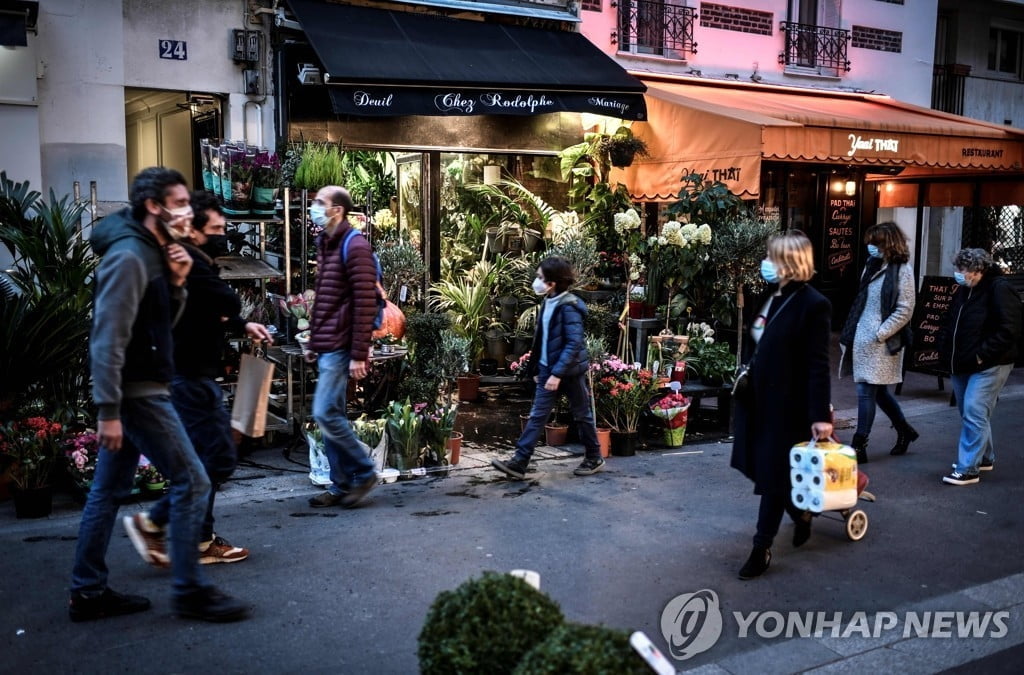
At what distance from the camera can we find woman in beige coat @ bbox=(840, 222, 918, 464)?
771cm

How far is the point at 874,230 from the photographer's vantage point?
7.86m

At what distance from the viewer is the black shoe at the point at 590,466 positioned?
740cm

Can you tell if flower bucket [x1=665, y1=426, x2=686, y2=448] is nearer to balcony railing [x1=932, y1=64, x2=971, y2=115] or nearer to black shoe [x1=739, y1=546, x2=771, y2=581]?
black shoe [x1=739, y1=546, x2=771, y2=581]

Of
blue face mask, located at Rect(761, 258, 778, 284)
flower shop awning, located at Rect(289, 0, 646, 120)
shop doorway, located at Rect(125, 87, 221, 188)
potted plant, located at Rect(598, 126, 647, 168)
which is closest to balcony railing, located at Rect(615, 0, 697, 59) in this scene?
flower shop awning, located at Rect(289, 0, 646, 120)

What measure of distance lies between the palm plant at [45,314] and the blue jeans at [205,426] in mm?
1675

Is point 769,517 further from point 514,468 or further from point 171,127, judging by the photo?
point 171,127

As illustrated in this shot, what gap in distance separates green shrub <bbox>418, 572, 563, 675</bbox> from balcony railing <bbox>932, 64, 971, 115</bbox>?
1609cm

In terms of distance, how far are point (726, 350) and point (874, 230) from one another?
5.94 feet

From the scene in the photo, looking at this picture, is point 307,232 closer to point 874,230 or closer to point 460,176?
point 460,176

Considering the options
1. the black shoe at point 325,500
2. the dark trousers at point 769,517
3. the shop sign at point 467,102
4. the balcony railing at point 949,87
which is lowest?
the black shoe at point 325,500

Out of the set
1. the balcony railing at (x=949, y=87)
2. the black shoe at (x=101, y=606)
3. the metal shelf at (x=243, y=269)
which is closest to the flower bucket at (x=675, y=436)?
the metal shelf at (x=243, y=269)

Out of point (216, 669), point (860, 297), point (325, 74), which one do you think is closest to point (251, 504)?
point (216, 669)

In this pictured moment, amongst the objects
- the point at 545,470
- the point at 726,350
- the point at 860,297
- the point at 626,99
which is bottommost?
the point at 545,470

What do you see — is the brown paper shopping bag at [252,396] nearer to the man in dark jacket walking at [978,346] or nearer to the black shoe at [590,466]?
the black shoe at [590,466]
